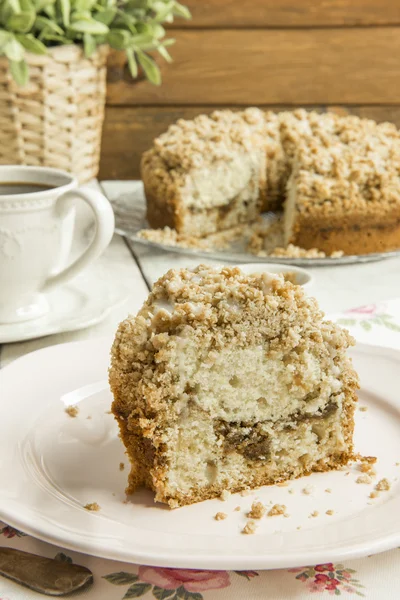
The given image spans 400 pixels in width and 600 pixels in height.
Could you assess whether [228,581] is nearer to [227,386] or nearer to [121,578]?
[121,578]

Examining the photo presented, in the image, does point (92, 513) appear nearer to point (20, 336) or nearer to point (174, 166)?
point (20, 336)

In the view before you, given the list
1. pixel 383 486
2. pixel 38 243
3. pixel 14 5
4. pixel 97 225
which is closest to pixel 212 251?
pixel 97 225

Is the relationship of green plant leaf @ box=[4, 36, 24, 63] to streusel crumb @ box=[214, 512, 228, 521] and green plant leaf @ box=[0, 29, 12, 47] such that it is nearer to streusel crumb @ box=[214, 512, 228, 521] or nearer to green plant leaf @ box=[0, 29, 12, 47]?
Answer: green plant leaf @ box=[0, 29, 12, 47]

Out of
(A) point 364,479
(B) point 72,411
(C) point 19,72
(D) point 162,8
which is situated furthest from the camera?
(D) point 162,8

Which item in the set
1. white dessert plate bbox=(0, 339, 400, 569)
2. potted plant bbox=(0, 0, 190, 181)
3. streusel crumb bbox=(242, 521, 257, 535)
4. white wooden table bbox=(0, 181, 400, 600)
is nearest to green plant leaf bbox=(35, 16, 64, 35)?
potted plant bbox=(0, 0, 190, 181)

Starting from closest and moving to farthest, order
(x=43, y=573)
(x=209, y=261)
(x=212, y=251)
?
(x=43, y=573)
(x=212, y=251)
(x=209, y=261)

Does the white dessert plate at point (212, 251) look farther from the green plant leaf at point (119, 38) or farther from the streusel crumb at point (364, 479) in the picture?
the streusel crumb at point (364, 479)
